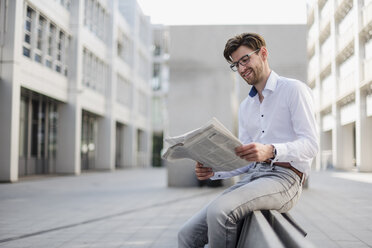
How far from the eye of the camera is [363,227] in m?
A: 4.84

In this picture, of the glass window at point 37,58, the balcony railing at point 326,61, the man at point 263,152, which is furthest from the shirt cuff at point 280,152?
the glass window at point 37,58

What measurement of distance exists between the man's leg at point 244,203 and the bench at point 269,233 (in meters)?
0.06

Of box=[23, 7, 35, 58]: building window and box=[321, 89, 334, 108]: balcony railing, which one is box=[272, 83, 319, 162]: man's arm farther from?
box=[321, 89, 334, 108]: balcony railing

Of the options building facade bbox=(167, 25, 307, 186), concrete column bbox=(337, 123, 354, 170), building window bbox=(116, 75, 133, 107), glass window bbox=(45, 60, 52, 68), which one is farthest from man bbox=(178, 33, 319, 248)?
building window bbox=(116, 75, 133, 107)

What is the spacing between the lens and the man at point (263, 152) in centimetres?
248

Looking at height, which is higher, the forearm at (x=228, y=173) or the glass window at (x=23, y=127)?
the glass window at (x=23, y=127)

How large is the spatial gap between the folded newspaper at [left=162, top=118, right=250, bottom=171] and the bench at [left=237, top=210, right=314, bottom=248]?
1.17ft

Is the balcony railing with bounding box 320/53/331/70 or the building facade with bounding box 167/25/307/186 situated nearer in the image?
the building facade with bounding box 167/25/307/186

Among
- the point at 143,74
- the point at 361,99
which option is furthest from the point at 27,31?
the point at 143,74

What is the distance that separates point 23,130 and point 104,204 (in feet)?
41.1

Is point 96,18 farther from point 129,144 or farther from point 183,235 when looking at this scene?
point 183,235

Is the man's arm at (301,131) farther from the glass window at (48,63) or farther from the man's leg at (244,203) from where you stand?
the glass window at (48,63)

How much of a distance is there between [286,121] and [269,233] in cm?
109

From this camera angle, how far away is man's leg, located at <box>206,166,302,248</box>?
8.09ft
